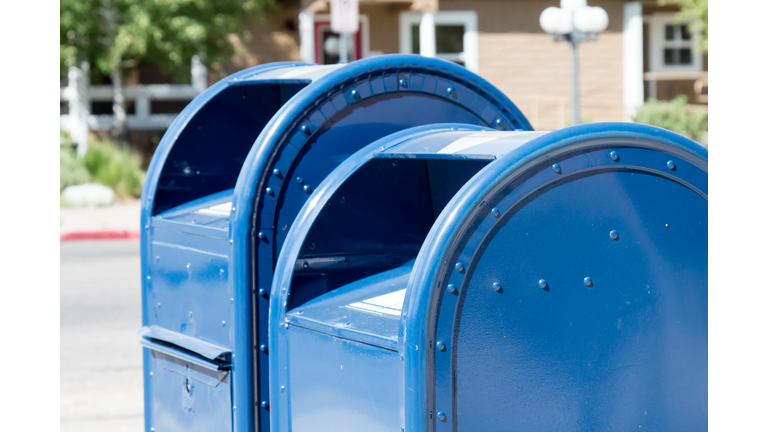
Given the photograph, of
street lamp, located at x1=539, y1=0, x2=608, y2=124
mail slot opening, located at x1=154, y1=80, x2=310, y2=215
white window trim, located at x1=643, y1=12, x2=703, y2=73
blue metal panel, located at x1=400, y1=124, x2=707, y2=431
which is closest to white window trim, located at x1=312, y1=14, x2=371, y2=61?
white window trim, located at x1=643, y1=12, x2=703, y2=73

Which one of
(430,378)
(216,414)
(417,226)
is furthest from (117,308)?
(430,378)

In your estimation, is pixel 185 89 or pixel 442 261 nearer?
pixel 442 261

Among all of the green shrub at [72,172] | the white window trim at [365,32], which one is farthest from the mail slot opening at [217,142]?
the white window trim at [365,32]

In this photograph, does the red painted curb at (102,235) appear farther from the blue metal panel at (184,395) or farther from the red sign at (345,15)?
the blue metal panel at (184,395)

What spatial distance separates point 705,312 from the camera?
232 centimetres

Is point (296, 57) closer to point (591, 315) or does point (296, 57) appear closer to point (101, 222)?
point (101, 222)

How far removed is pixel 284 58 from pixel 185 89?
2.11 m

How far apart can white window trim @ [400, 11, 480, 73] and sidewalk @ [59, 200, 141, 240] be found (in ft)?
22.8

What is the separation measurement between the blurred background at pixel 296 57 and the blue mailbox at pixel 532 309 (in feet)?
30.7

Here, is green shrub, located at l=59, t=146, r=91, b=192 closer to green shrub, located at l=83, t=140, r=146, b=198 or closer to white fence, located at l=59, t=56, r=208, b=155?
green shrub, located at l=83, t=140, r=146, b=198

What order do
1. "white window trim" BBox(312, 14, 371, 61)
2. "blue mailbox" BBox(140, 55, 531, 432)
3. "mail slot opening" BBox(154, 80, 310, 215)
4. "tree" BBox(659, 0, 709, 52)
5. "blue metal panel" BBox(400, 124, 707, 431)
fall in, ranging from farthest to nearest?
1. "white window trim" BBox(312, 14, 371, 61)
2. "tree" BBox(659, 0, 709, 52)
3. "mail slot opening" BBox(154, 80, 310, 215)
4. "blue mailbox" BBox(140, 55, 531, 432)
5. "blue metal panel" BBox(400, 124, 707, 431)

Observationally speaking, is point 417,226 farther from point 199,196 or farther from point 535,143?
point 199,196

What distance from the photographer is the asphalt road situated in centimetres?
465

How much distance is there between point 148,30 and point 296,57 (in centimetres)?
451
